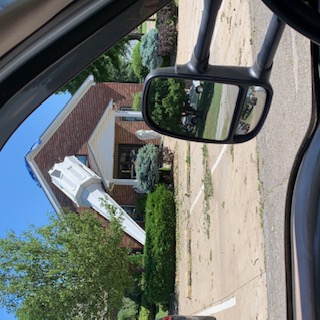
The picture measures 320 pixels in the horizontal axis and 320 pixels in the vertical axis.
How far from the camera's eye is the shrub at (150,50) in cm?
2036

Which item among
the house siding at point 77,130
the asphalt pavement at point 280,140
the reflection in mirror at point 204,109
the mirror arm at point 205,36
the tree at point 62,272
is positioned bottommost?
the mirror arm at point 205,36

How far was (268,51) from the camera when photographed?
1.75 meters

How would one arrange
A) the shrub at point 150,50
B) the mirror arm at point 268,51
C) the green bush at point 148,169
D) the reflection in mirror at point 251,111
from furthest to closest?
the shrub at point 150,50
the green bush at point 148,169
the reflection in mirror at point 251,111
the mirror arm at point 268,51

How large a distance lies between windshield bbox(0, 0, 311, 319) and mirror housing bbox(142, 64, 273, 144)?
6 cm

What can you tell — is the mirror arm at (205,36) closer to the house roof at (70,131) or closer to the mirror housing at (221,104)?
the mirror housing at (221,104)

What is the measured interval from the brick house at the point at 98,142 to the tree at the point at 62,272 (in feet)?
17.8

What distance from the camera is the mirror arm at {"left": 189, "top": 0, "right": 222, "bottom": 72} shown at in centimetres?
Answer: 154

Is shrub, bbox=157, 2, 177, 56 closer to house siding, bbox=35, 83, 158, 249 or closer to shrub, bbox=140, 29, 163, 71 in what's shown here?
shrub, bbox=140, 29, 163, 71

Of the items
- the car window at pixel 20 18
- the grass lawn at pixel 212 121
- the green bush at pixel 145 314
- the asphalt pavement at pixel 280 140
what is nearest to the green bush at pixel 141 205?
the green bush at pixel 145 314

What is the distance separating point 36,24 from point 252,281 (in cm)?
662

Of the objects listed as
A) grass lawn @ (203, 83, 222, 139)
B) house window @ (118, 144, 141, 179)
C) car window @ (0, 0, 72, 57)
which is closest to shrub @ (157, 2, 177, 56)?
house window @ (118, 144, 141, 179)

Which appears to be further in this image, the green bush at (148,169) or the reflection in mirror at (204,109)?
the green bush at (148,169)

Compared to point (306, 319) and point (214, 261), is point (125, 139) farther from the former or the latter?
point (306, 319)

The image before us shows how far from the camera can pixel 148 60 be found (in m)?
20.8
